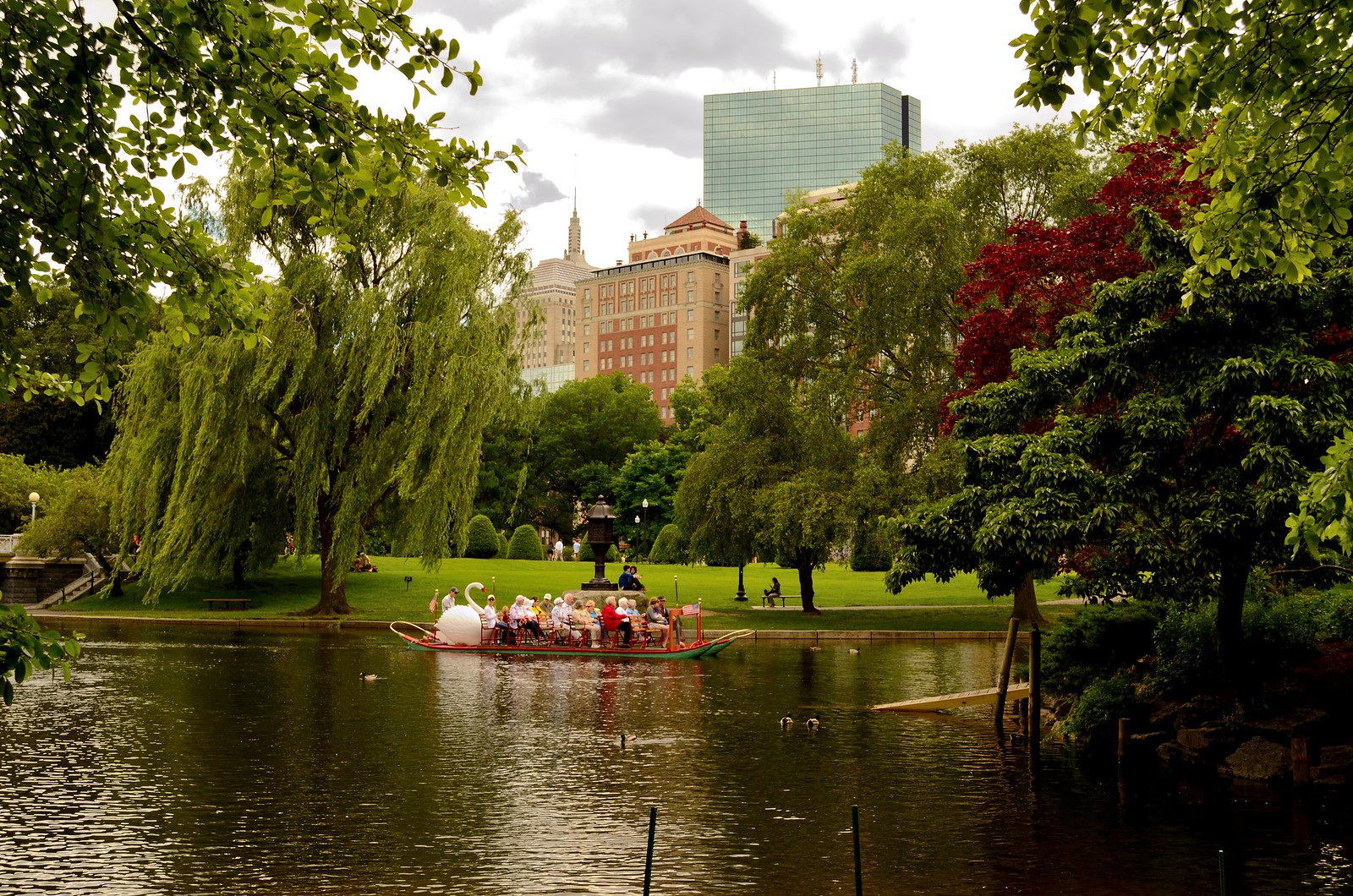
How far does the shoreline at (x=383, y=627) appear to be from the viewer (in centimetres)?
4016

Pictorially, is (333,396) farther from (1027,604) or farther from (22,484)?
(1027,604)

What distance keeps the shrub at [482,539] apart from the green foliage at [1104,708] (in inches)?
2010

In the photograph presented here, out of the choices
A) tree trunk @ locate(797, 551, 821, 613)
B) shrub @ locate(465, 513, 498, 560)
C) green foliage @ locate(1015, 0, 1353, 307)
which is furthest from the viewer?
shrub @ locate(465, 513, 498, 560)

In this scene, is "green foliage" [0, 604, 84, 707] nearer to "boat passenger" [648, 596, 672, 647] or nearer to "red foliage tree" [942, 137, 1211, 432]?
"red foliage tree" [942, 137, 1211, 432]

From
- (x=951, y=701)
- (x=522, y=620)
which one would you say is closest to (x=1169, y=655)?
(x=951, y=701)

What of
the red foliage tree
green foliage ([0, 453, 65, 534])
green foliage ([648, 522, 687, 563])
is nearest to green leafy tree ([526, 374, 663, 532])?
green foliage ([648, 522, 687, 563])

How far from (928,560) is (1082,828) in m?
7.32

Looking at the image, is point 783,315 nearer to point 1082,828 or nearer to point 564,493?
point 1082,828

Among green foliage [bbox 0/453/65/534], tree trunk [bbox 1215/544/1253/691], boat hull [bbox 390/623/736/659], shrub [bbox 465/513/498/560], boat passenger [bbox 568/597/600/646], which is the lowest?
boat hull [bbox 390/623/736/659]

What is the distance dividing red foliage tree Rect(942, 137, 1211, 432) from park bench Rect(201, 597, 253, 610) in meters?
26.9

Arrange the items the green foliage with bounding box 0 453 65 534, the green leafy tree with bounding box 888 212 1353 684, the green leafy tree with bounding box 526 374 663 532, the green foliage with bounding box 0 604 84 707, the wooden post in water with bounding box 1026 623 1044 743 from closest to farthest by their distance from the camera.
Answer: the green foliage with bounding box 0 604 84 707, the green leafy tree with bounding box 888 212 1353 684, the wooden post in water with bounding box 1026 623 1044 743, the green foliage with bounding box 0 453 65 534, the green leafy tree with bounding box 526 374 663 532

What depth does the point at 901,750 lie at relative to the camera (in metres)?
18.7

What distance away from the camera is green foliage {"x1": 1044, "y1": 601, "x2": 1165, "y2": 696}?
70.7 feet

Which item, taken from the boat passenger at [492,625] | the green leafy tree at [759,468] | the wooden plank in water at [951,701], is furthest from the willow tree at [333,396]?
the wooden plank in water at [951,701]
